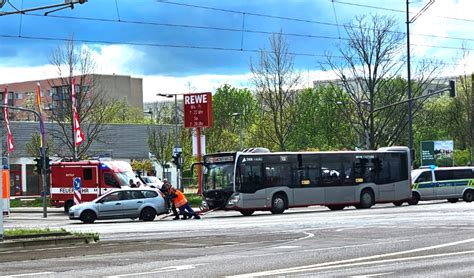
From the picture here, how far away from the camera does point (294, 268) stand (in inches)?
584

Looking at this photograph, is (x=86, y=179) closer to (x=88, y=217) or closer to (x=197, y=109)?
(x=88, y=217)

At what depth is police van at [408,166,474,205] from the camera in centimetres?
4825

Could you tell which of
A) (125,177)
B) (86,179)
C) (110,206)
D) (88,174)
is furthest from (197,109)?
(110,206)

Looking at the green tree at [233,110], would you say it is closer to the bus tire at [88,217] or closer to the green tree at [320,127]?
the green tree at [320,127]

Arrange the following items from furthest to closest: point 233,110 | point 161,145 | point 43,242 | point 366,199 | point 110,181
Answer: point 233,110 < point 161,145 < point 110,181 < point 366,199 < point 43,242

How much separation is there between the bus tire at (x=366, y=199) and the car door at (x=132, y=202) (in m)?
11.8

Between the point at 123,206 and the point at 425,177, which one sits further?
the point at 425,177

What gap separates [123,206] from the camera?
37.0m

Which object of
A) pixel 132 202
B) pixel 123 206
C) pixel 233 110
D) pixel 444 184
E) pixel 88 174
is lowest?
pixel 123 206

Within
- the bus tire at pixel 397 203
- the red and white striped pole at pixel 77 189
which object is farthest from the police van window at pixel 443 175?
the red and white striped pole at pixel 77 189

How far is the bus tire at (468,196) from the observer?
1959 inches

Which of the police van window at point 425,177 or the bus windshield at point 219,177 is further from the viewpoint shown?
the police van window at point 425,177

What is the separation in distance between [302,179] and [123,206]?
884cm

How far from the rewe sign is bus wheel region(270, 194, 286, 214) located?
15.9 meters
